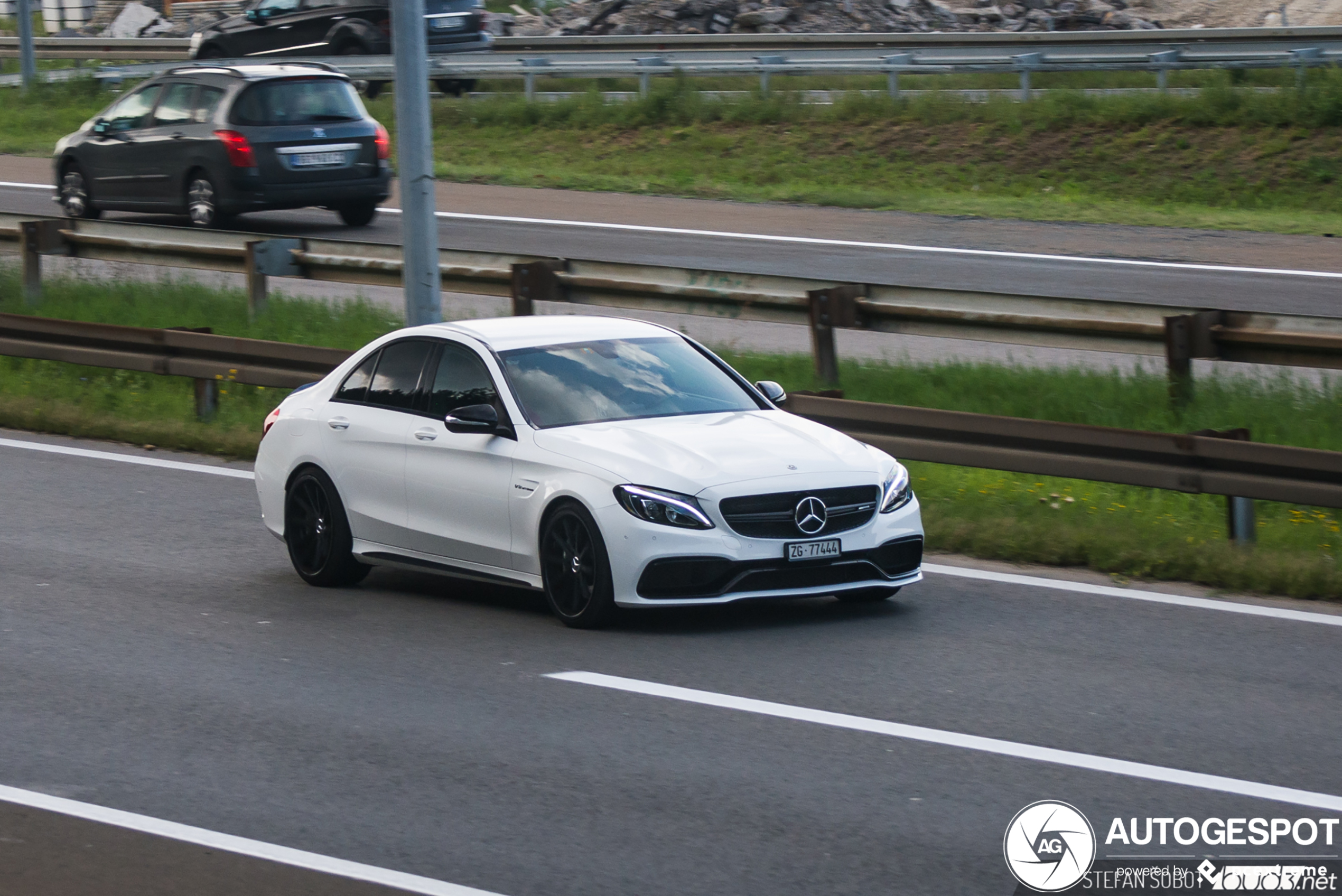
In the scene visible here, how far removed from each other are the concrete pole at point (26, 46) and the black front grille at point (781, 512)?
3039cm

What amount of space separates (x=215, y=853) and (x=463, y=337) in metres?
4.32

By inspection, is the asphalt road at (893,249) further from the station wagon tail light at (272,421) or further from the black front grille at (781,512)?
the black front grille at (781,512)

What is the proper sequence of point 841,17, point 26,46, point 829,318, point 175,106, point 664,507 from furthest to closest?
point 841,17 < point 26,46 < point 175,106 < point 829,318 < point 664,507

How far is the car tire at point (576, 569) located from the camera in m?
8.52

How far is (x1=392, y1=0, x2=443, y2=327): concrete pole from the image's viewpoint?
41.0ft

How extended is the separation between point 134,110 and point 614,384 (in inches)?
605

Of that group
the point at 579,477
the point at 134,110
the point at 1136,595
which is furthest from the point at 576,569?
the point at 134,110

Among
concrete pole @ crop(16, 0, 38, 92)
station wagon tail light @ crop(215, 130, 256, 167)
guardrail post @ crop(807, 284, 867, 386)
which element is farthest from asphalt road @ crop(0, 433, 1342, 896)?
concrete pole @ crop(16, 0, 38, 92)

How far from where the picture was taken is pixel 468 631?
29.0 ft

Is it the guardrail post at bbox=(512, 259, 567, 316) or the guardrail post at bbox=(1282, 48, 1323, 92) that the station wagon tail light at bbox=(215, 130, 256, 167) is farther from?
the guardrail post at bbox=(1282, 48, 1323, 92)

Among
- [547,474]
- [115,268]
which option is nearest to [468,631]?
[547,474]

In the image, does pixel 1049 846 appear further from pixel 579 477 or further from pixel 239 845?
pixel 579 477

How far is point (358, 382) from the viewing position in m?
10.2

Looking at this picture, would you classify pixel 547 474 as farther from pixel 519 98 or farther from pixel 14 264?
pixel 519 98
